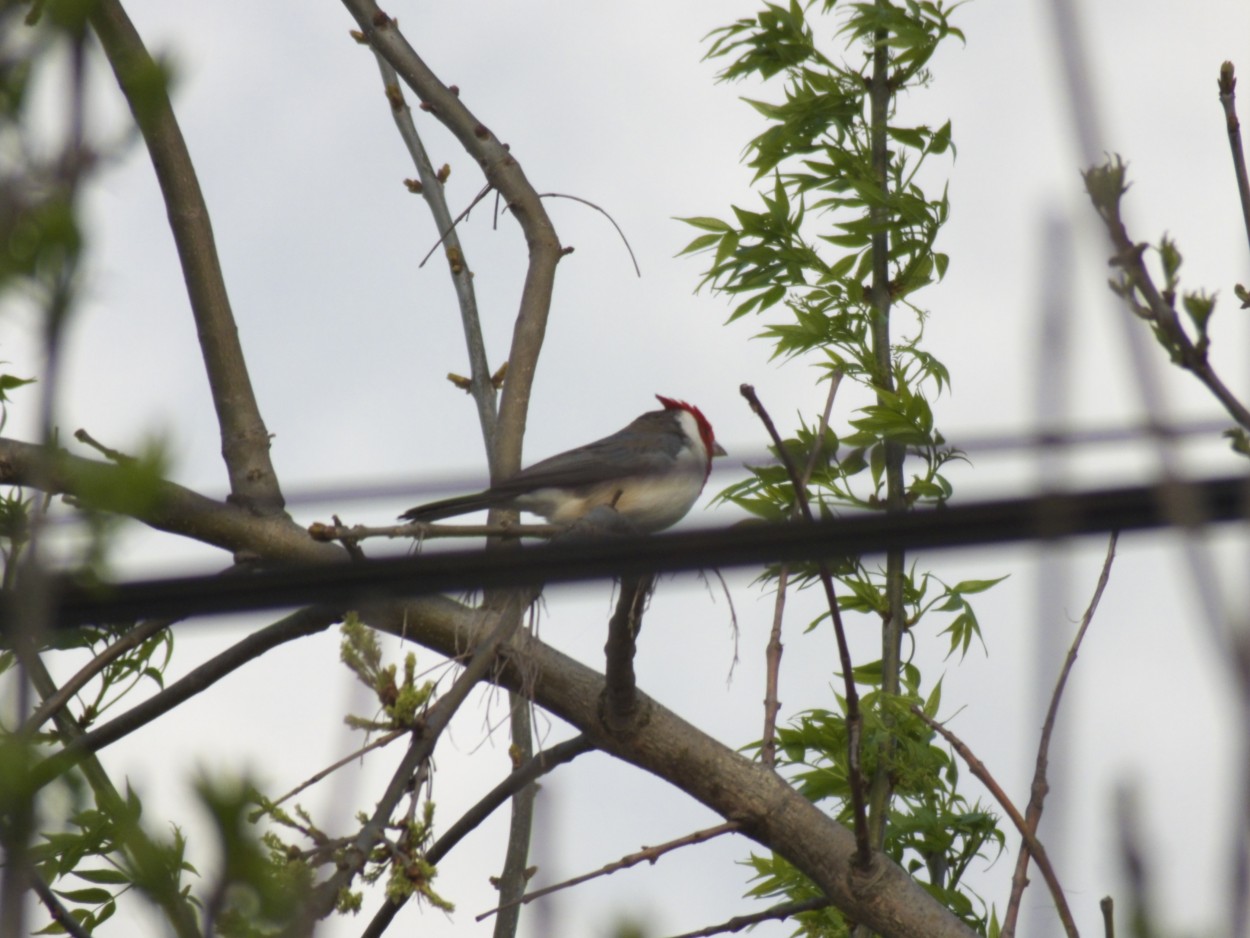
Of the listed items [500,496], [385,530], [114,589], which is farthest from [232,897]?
[500,496]

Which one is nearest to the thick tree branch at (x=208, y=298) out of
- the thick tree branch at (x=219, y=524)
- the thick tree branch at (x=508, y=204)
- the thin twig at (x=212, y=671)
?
the thick tree branch at (x=219, y=524)

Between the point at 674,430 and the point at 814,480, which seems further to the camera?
the point at 674,430

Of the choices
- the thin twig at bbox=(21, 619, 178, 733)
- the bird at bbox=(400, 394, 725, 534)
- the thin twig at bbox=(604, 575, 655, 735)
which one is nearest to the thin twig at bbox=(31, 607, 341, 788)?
the thin twig at bbox=(21, 619, 178, 733)

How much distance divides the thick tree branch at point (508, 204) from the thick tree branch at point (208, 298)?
69cm

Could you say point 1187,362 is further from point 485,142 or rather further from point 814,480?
point 485,142

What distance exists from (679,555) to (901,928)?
1.94 meters

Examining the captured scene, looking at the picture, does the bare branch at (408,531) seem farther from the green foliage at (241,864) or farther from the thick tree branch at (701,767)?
the green foliage at (241,864)

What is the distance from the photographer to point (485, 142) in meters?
4.57

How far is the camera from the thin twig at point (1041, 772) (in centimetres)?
313

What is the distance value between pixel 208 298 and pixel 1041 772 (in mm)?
2451

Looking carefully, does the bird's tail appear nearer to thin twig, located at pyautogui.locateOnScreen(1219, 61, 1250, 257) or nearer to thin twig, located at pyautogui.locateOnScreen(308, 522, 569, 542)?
thin twig, located at pyautogui.locateOnScreen(308, 522, 569, 542)

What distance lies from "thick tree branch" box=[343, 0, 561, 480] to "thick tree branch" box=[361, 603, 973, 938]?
2.55ft

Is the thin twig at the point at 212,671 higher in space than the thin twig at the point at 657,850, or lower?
higher

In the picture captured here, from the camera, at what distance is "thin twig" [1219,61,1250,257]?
2691 mm
